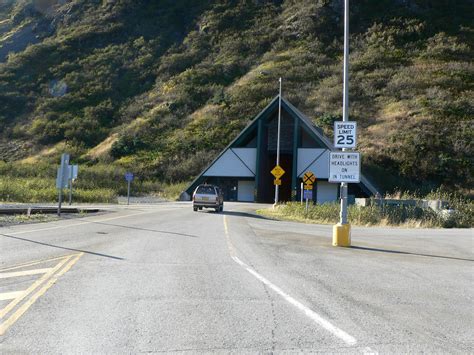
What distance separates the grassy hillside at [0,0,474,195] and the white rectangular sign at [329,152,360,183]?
3757 cm

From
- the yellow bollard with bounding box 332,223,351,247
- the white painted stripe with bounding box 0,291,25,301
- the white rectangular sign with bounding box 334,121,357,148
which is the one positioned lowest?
the white painted stripe with bounding box 0,291,25,301

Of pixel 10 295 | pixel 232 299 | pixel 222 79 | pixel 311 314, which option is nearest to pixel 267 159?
pixel 222 79

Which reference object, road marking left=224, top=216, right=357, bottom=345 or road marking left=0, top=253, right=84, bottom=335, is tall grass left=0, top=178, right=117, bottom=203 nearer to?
road marking left=0, top=253, right=84, bottom=335

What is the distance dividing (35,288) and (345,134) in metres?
8.38

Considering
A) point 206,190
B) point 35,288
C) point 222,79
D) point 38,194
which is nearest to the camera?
point 35,288

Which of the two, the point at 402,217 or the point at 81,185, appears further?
the point at 81,185

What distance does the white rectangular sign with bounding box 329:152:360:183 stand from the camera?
12.6 metres

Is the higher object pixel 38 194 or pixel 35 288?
pixel 38 194

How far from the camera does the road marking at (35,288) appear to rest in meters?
5.72

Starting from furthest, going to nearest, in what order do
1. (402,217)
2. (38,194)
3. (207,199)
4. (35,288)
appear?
(38,194) < (207,199) < (402,217) < (35,288)

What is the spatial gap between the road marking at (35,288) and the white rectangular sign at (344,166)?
6569 mm

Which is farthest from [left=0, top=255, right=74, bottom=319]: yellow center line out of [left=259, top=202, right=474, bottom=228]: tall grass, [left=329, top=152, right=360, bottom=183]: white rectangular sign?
[left=259, top=202, right=474, bottom=228]: tall grass

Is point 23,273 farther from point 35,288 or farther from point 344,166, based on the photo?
point 344,166

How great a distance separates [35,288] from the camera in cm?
721
